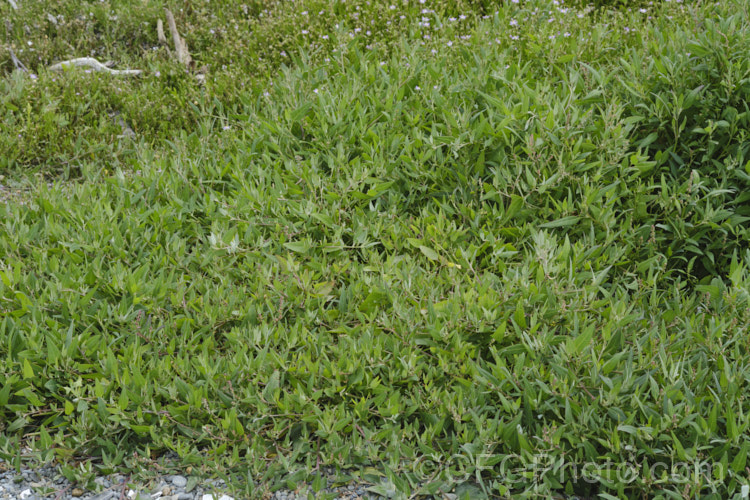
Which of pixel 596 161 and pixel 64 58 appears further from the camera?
pixel 64 58

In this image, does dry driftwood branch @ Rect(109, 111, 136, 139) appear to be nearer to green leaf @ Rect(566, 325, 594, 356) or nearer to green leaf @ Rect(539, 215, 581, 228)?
green leaf @ Rect(539, 215, 581, 228)

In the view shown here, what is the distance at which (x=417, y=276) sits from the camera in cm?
389

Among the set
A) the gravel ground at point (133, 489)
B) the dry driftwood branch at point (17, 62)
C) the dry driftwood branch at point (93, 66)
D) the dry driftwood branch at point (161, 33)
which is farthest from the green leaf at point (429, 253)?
the dry driftwood branch at point (17, 62)

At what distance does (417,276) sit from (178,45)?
4.80 m

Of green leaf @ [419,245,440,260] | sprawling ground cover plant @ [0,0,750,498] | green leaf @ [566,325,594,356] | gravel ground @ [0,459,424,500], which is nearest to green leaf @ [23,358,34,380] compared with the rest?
sprawling ground cover plant @ [0,0,750,498]

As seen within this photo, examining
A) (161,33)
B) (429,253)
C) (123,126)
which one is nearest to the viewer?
(429,253)

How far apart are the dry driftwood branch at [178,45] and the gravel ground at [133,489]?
200 inches

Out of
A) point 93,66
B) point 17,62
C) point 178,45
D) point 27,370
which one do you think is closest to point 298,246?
point 27,370

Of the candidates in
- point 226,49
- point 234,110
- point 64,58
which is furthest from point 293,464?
point 64,58

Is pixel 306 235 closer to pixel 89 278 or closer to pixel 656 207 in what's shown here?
pixel 89 278

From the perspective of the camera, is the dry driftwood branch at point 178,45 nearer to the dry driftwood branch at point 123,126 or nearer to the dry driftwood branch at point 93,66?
the dry driftwood branch at point 93,66

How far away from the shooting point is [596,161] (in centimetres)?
436

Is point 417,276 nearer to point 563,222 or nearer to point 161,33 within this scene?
point 563,222

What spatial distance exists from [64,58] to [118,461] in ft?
19.2
